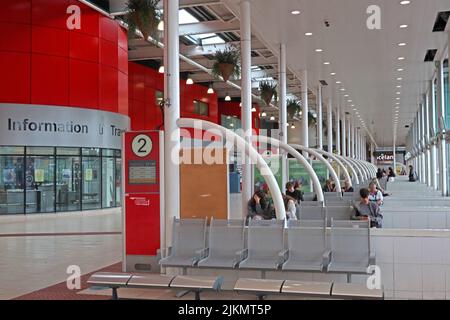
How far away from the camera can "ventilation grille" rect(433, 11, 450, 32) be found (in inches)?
524

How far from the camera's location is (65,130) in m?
19.2

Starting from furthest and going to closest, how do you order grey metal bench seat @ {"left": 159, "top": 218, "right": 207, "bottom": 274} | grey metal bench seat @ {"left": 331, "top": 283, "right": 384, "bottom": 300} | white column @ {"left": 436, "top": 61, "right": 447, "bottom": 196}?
white column @ {"left": 436, "top": 61, "right": 447, "bottom": 196} < grey metal bench seat @ {"left": 159, "top": 218, "right": 207, "bottom": 274} < grey metal bench seat @ {"left": 331, "top": 283, "right": 384, "bottom": 300}

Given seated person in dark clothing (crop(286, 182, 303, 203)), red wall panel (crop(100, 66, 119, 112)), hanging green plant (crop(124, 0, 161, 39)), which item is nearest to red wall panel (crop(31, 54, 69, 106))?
red wall panel (crop(100, 66, 119, 112))

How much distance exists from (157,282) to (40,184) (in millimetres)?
14532

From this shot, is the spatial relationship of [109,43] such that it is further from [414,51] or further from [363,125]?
[363,125]

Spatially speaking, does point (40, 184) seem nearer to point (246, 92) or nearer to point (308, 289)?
point (246, 92)

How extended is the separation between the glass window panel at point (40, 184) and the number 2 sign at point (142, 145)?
471 inches

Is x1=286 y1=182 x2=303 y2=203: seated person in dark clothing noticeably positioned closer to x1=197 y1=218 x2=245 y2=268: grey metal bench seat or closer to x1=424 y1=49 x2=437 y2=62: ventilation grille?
x1=197 y1=218 x2=245 y2=268: grey metal bench seat

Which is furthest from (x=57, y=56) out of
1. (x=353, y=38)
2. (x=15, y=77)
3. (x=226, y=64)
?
(x=353, y=38)

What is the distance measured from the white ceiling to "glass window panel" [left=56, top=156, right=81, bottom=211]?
910 centimetres

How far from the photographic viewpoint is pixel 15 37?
17.9 meters

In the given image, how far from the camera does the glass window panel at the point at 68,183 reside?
19.7m

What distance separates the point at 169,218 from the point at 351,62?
44.1 feet
